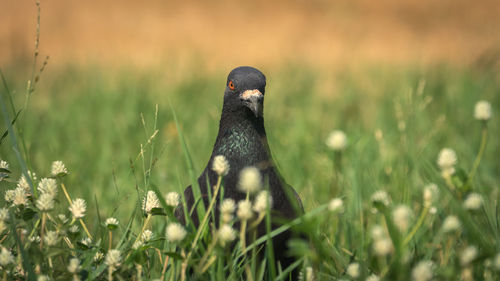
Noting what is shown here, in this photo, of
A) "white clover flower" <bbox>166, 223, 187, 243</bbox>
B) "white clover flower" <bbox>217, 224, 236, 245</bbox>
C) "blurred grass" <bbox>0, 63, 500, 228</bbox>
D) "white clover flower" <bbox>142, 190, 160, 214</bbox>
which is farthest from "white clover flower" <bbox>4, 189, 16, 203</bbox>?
"blurred grass" <bbox>0, 63, 500, 228</bbox>

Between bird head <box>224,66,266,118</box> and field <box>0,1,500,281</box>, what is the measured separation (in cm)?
39

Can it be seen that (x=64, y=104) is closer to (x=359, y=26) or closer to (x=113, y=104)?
(x=113, y=104)

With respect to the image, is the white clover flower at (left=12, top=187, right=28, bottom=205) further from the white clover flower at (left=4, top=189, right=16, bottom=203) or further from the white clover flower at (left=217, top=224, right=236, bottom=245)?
the white clover flower at (left=217, top=224, right=236, bottom=245)

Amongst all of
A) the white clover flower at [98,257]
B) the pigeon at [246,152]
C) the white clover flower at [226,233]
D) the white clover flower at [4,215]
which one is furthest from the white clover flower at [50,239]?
the pigeon at [246,152]

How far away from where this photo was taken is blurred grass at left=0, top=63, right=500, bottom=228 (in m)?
3.21

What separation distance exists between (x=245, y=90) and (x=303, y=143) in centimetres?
197

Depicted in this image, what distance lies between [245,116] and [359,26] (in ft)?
16.3

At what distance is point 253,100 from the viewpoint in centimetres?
214

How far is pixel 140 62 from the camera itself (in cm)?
695

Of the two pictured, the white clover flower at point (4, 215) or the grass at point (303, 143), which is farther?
the grass at point (303, 143)

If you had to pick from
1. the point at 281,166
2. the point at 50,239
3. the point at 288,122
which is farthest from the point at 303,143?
the point at 50,239

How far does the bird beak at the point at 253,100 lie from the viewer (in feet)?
6.94

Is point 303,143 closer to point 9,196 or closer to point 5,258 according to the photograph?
point 9,196

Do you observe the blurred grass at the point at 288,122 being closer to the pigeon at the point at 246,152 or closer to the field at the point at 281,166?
the field at the point at 281,166
